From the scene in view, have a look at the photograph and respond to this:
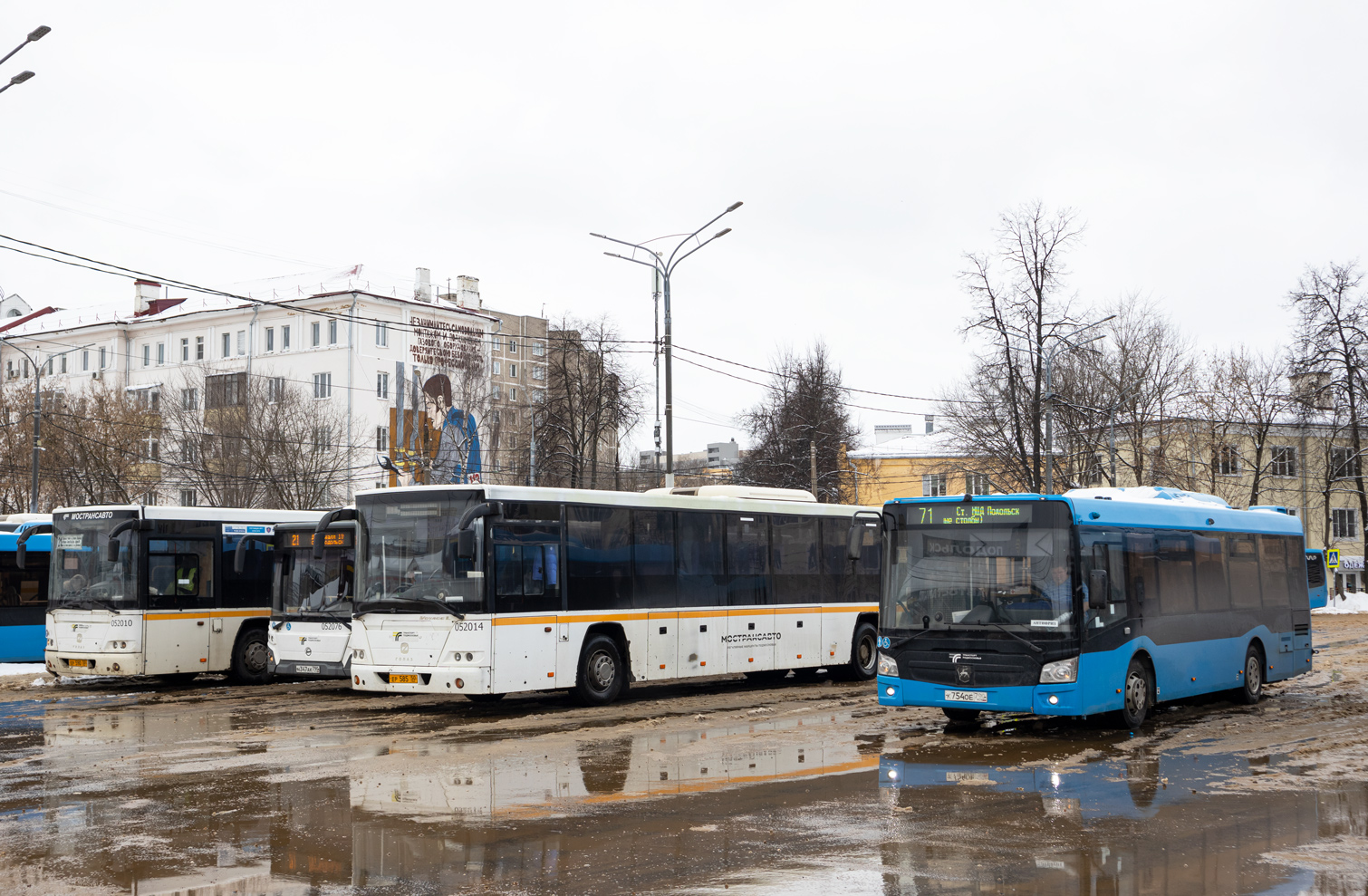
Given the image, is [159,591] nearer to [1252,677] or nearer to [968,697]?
[968,697]

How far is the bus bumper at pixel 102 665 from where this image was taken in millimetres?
21375

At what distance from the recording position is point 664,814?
32.6 feet

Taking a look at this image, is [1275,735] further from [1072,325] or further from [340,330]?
[340,330]

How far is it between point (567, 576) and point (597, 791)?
263 inches

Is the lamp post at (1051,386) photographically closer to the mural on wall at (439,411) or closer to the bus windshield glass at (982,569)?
the bus windshield glass at (982,569)

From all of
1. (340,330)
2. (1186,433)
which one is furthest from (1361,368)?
(340,330)

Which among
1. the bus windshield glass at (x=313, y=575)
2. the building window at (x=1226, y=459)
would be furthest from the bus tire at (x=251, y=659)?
the building window at (x=1226, y=459)

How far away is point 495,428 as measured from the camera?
67.9 meters

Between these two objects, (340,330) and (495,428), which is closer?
(495,428)

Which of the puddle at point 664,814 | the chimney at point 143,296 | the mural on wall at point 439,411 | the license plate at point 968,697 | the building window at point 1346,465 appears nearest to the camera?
the puddle at point 664,814

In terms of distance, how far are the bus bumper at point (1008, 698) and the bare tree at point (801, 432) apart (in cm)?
4545

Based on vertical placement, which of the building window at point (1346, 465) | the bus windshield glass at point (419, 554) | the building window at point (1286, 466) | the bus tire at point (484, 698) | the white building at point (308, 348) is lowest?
the bus tire at point (484, 698)

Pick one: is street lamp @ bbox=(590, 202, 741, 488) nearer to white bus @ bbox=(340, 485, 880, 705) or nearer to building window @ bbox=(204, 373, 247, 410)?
white bus @ bbox=(340, 485, 880, 705)

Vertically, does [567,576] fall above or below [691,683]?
above
